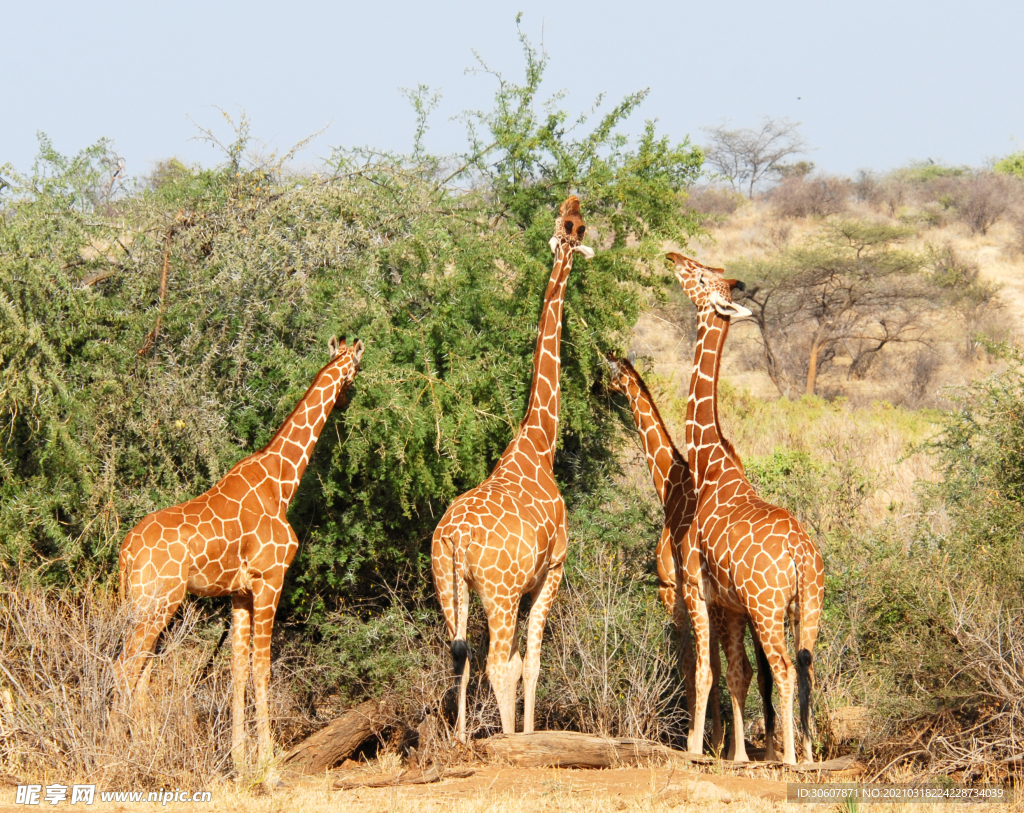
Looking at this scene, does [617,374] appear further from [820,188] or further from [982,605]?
[820,188]

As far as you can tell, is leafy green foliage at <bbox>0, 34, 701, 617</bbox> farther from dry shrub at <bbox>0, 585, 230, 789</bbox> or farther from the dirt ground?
the dirt ground

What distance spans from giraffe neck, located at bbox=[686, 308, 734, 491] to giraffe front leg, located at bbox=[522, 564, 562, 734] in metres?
1.23

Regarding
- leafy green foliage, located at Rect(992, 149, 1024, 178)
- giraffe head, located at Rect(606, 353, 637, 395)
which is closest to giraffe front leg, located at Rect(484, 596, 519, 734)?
giraffe head, located at Rect(606, 353, 637, 395)

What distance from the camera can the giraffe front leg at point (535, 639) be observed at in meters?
7.15

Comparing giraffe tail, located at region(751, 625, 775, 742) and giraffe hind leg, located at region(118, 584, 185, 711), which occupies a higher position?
giraffe hind leg, located at region(118, 584, 185, 711)

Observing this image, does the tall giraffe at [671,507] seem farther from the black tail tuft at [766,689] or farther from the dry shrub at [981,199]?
the dry shrub at [981,199]

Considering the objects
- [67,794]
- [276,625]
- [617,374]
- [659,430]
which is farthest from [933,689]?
[67,794]

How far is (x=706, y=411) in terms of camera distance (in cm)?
771

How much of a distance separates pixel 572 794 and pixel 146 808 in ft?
7.64

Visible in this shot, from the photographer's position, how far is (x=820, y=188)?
34719 millimetres

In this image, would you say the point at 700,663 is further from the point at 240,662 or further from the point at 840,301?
the point at 840,301

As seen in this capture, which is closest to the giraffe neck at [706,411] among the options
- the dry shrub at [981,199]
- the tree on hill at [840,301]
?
the tree on hill at [840,301]

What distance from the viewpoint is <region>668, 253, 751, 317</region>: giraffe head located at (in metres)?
7.82

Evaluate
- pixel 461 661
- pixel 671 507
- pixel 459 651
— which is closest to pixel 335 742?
pixel 461 661
